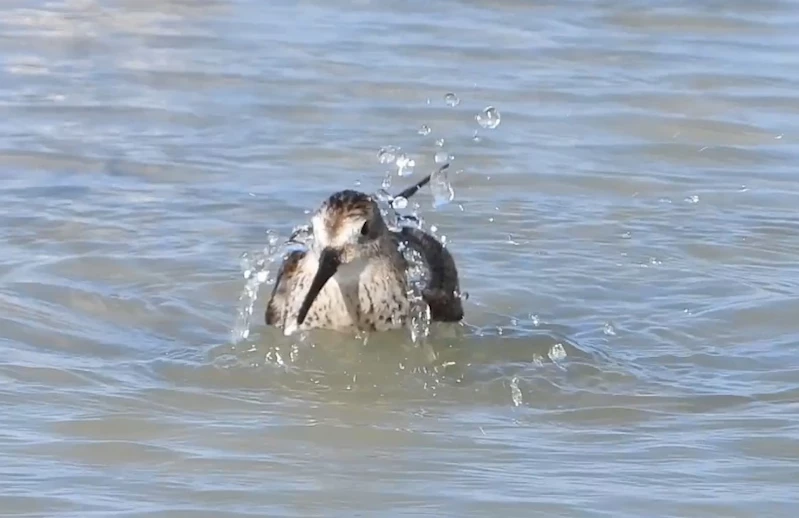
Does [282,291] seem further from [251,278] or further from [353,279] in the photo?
[251,278]

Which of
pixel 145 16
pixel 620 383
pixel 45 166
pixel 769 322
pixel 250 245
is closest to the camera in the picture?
pixel 620 383

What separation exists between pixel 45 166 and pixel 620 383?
14.2ft

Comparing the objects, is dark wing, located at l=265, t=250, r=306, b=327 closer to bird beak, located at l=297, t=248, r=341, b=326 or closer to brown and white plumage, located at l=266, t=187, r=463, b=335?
brown and white plumage, located at l=266, t=187, r=463, b=335

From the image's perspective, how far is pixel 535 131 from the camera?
11234 mm

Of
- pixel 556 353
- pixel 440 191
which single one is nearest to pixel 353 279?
pixel 556 353

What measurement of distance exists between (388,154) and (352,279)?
9.52 feet

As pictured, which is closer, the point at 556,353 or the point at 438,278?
the point at 556,353

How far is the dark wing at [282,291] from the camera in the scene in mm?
7994

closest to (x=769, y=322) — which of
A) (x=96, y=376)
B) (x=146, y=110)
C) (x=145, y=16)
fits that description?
(x=96, y=376)

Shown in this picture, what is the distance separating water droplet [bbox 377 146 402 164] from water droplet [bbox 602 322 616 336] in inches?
111

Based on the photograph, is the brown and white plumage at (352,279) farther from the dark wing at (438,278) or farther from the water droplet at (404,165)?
the water droplet at (404,165)

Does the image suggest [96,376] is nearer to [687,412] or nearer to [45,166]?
[687,412]

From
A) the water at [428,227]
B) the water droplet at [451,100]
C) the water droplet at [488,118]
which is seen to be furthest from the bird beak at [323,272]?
the water droplet at [451,100]

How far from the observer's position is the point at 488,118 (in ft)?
37.2
